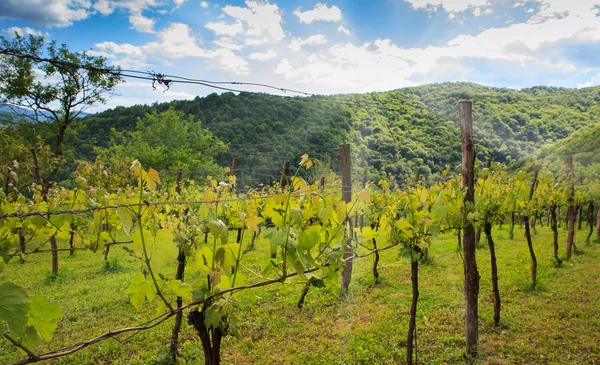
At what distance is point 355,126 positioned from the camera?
2925cm

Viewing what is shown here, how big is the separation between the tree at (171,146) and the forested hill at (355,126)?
1.62 m

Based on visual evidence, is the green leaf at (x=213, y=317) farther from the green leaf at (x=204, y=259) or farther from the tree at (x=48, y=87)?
the tree at (x=48, y=87)

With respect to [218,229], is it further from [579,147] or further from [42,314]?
[579,147]

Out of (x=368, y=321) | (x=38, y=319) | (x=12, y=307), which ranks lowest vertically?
(x=368, y=321)

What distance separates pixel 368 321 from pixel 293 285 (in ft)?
13.4

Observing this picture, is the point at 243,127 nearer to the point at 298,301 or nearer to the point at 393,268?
the point at 393,268

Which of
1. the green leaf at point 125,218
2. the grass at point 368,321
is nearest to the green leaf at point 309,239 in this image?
the green leaf at point 125,218

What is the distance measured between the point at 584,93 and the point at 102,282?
58.2m

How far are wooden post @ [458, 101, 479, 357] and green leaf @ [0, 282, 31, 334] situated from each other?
12.9 feet

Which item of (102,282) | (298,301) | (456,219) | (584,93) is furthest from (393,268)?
(584,93)

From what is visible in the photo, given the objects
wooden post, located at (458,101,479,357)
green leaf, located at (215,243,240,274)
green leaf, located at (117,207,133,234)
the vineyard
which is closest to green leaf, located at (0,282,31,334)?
the vineyard

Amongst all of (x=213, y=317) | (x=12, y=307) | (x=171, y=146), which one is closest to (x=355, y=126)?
(x=171, y=146)

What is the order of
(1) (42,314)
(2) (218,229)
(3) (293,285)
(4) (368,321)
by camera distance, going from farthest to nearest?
(4) (368,321)
(3) (293,285)
(2) (218,229)
(1) (42,314)

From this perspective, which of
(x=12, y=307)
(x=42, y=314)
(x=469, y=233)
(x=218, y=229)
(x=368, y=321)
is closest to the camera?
(x=12, y=307)
